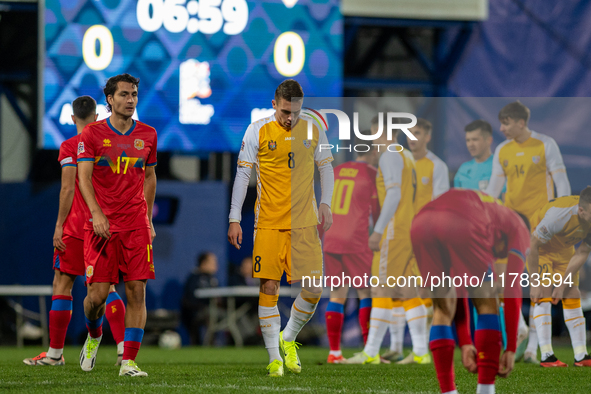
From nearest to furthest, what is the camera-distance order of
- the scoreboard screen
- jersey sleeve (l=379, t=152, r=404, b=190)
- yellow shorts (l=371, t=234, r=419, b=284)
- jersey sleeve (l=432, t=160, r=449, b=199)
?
jersey sleeve (l=432, t=160, r=449, b=199)
jersey sleeve (l=379, t=152, r=404, b=190)
yellow shorts (l=371, t=234, r=419, b=284)
the scoreboard screen

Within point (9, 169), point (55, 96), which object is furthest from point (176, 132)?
point (9, 169)

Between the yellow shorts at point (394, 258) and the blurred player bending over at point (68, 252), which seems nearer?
the blurred player bending over at point (68, 252)

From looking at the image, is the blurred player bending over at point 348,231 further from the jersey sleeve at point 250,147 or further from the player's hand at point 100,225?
the player's hand at point 100,225

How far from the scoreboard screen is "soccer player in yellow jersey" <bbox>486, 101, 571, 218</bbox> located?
4.71m

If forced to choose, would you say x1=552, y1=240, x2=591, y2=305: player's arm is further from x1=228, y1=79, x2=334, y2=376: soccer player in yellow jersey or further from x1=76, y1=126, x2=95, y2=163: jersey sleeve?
x1=76, y1=126, x2=95, y2=163: jersey sleeve

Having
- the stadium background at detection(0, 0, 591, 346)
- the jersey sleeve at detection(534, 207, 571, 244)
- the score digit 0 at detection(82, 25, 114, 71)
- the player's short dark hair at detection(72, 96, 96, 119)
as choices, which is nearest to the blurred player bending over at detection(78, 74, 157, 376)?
the player's short dark hair at detection(72, 96, 96, 119)

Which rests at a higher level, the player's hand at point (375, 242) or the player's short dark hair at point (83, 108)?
the player's short dark hair at point (83, 108)

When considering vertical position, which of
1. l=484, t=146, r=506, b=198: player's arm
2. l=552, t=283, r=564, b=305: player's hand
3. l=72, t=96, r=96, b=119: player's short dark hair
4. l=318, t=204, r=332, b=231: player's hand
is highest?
l=72, t=96, r=96, b=119: player's short dark hair

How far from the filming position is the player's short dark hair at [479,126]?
5.70 m

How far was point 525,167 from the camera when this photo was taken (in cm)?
669

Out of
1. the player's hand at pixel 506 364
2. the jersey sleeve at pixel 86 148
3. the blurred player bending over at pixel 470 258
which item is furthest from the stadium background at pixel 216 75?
the player's hand at pixel 506 364

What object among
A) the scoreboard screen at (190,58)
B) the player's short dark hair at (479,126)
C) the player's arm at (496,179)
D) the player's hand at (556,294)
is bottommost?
the player's hand at (556,294)

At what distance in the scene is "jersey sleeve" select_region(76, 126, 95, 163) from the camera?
5.23 meters

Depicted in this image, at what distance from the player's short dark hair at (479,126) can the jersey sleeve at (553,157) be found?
99 centimetres
